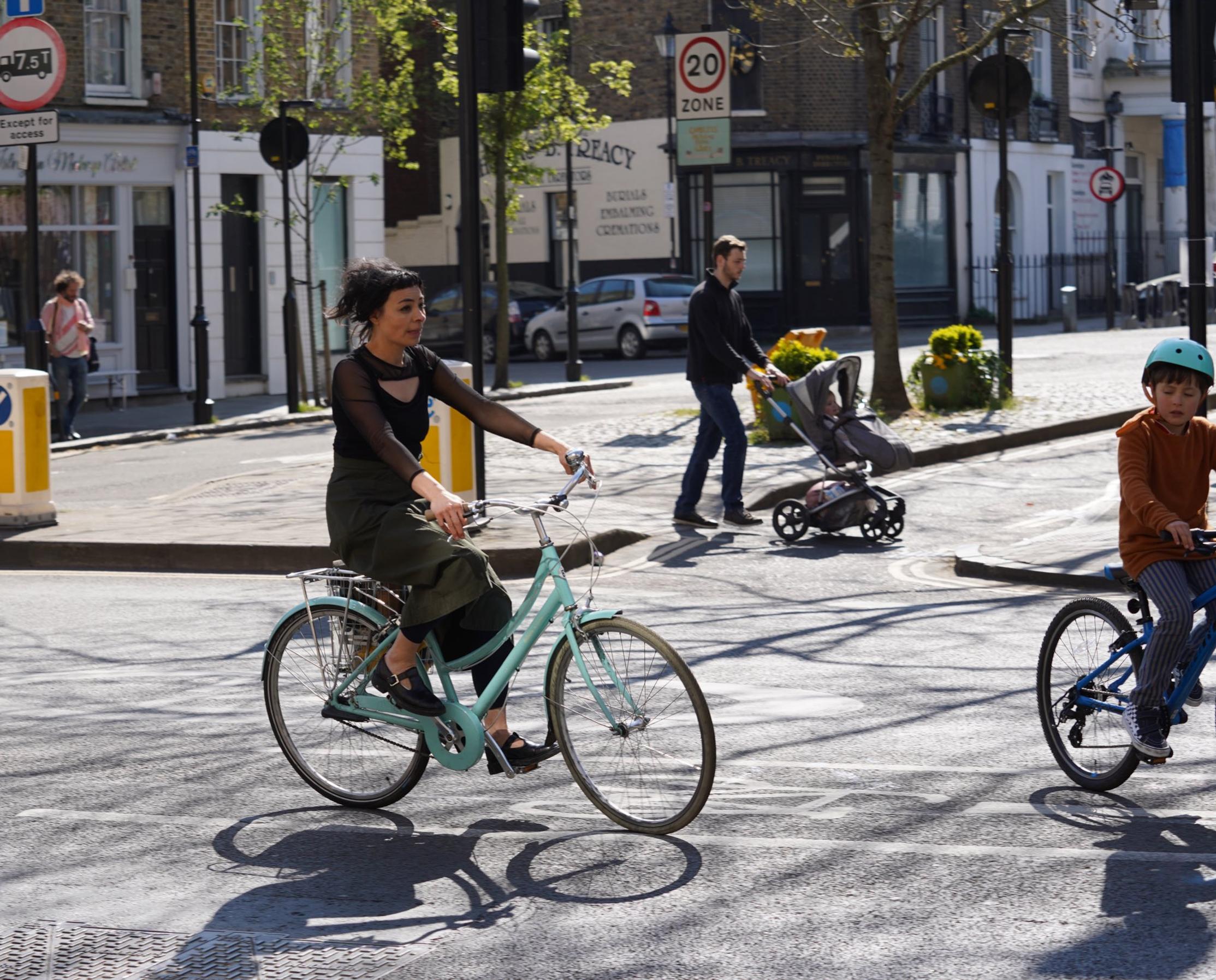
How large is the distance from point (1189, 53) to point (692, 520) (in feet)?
14.3

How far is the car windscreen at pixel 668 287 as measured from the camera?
35.2 meters

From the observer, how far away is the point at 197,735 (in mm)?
7016

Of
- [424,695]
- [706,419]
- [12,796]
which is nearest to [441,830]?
[424,695]

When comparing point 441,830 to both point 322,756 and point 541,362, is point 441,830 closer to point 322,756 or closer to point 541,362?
point 322,756

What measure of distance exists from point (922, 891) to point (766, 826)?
2.52 feet

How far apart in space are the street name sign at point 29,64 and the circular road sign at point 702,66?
5.60m

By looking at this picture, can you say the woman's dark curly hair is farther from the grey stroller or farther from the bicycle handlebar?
the grey stroller

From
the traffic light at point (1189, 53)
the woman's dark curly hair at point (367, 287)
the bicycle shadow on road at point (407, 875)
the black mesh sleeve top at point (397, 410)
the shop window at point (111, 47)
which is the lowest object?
the bicycle shadow on road at point (407, 875)

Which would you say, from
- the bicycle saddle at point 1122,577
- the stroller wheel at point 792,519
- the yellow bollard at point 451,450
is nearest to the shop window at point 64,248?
the yellow bollard at point 451,450

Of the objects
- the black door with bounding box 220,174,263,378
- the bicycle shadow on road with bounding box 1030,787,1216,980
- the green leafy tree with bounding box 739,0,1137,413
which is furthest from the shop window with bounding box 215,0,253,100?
the bicycle shadow on road with bounding box 1030,787,1216,980

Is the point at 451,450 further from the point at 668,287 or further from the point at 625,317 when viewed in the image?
the point at 668,287

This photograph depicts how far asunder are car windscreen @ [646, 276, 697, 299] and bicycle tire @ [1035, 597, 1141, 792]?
2899cm

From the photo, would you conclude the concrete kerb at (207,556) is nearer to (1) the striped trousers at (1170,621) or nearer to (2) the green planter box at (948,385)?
(1) the striped trousers at (1170,621)

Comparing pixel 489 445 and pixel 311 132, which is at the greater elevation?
pixel 311 132
